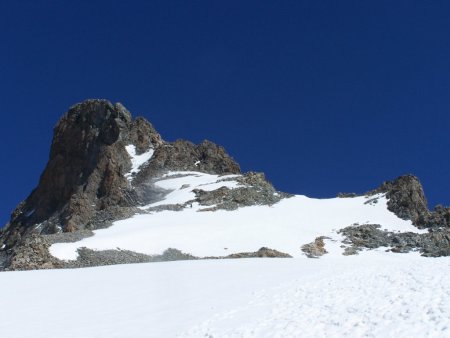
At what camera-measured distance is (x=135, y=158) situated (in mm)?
86500

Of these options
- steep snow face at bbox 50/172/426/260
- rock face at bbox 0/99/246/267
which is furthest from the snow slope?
rock face at bbox 0/99/246/267

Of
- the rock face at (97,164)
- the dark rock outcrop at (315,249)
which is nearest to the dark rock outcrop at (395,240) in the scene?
the dark rock outcrop at (315,249)

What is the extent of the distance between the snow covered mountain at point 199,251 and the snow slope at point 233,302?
0.07 meters

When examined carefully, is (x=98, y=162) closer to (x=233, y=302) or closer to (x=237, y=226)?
(x=237, y=226)

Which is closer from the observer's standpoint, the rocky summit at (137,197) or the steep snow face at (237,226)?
the rocky summit at (137,197)

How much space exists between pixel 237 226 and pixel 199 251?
8.64 m

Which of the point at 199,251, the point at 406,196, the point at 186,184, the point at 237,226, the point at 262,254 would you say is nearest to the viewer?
the point at 262,254

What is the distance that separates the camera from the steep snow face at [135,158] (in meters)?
80.2

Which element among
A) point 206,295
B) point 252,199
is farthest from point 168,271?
point 252,199

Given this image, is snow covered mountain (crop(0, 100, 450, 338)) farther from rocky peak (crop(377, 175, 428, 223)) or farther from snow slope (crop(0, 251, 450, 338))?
rocky peak (crop(377, 175, 428, 223))

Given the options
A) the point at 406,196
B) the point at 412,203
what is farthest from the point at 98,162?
the point at 412,203

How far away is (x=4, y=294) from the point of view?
2255 cm

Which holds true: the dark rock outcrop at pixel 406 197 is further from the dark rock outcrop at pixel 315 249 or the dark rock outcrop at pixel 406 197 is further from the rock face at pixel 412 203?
the dark rock outcrop at pixel 315 249

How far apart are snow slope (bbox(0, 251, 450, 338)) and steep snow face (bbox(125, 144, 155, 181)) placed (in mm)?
52544
